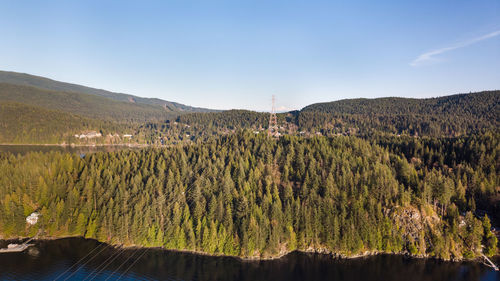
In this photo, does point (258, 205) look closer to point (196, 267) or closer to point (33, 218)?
point (196, 267)

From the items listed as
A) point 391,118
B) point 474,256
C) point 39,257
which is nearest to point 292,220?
point 474,256

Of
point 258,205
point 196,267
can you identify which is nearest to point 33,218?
point 196,267

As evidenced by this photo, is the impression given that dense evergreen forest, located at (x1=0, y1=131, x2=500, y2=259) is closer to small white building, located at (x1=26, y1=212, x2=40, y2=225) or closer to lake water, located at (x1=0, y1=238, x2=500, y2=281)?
small white building, located at (x1=26, y1=212, x2=40, y2=225)

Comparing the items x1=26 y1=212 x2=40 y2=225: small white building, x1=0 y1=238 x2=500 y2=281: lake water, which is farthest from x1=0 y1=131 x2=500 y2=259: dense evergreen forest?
x1=0 y1=238 x2=500 y2=281: lake water

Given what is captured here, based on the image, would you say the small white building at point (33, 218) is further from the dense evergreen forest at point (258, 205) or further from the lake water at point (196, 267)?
the lake water at point (196, 267)

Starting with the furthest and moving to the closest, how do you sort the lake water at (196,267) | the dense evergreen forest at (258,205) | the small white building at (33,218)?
the small white building at (33,218)
the dense evergreen forest at (258,205)
the lake water at (196,267)

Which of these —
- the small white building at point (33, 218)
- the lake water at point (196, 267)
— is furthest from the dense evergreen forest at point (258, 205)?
the lake water at point (196, 267)
